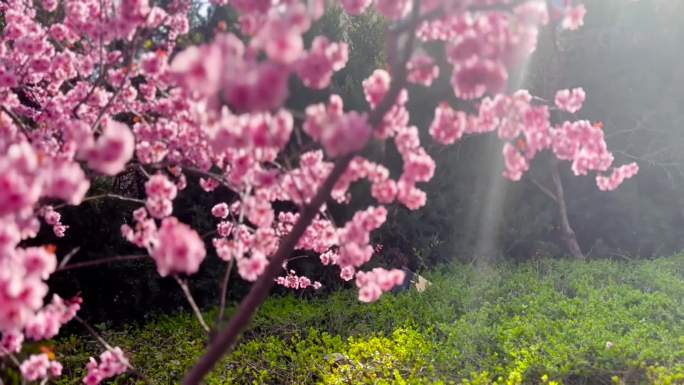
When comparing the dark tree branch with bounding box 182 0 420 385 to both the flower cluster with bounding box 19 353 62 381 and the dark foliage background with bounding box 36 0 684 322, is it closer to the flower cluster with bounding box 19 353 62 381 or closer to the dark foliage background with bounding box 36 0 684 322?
the flower cluster with bounding box 19 353 62 381

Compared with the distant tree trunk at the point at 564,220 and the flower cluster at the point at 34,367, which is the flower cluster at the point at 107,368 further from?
the distant tree trunk at the point at 564,220

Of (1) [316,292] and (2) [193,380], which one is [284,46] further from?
(1) [316,292]

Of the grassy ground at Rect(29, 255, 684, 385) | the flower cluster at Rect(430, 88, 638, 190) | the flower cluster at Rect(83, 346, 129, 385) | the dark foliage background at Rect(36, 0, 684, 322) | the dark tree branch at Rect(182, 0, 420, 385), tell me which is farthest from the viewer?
the dark foliage background at Rect(36, 0, 684, 322)

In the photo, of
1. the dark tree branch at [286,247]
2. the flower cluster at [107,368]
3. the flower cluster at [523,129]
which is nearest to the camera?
the dark tree branch at [286,247]

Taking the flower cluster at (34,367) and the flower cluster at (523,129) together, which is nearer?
the flower cluster at (523,129)

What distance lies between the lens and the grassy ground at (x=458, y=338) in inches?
185

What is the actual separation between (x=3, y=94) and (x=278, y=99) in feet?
9.10

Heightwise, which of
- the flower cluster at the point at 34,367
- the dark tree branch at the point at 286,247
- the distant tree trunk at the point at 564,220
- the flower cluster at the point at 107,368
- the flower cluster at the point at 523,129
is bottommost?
the flower cluster at the point at 34,367

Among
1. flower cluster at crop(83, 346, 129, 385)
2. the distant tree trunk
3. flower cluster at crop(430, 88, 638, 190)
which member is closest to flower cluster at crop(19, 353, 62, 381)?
flower cluster at crop(83, 346, 129, 385)

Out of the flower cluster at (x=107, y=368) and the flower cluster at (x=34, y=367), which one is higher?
the flower cluster at (x=107, y=368)

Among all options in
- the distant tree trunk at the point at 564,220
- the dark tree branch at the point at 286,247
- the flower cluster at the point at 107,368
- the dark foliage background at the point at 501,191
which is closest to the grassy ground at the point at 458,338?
the dark foliage background at the point at 501,191

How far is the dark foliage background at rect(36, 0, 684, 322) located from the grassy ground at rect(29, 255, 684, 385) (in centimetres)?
68

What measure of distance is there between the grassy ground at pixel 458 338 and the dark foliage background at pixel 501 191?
682 millimetres

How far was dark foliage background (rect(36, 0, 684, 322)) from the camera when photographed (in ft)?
22.4
